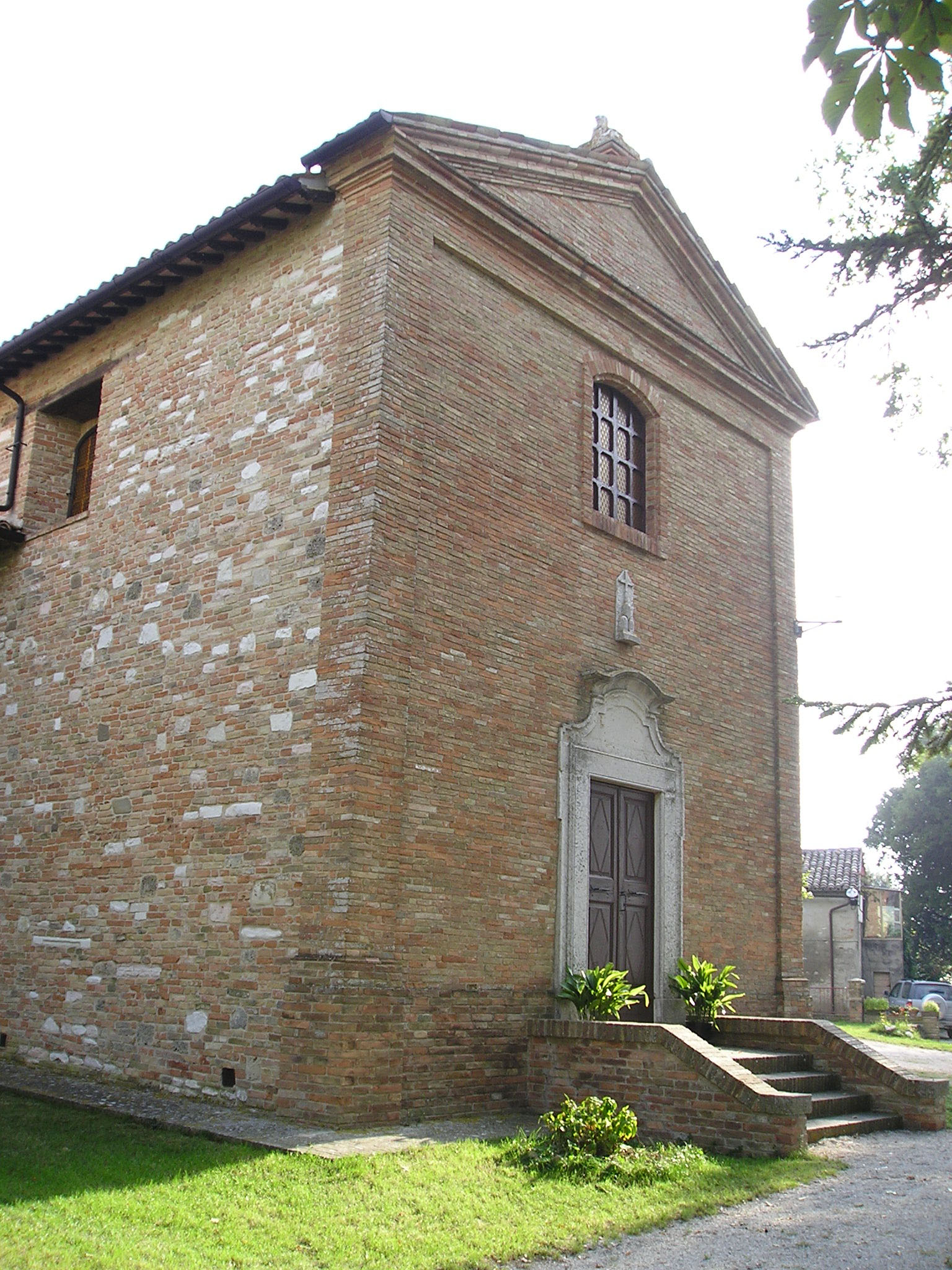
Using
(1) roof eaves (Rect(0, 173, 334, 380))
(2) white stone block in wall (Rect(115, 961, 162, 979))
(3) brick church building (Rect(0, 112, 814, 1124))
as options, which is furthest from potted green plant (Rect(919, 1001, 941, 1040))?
A: (1) roof eaves (Rect(0, 173, 334, 380))

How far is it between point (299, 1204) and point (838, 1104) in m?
5.21

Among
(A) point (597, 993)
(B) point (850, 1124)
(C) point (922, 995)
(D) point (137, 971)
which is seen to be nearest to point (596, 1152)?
(A) point (597, 993)

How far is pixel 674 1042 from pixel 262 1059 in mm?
3065

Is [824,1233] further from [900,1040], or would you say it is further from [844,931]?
[844,931]

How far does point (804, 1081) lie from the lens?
9.45 metres

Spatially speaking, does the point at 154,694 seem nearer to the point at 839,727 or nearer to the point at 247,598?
the point at 247,598

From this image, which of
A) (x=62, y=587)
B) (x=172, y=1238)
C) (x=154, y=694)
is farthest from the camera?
(x=62, y=587)

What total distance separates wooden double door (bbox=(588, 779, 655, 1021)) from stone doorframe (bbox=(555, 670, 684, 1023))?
0.10m

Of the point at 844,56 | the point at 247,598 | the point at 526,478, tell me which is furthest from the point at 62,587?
the point at 844,56

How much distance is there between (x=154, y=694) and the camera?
34.2 ft

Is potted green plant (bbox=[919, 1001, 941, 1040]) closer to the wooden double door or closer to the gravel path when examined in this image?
the wooden double door

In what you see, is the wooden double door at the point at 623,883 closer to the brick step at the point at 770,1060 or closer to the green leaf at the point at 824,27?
the brick step at the point at 770,1060

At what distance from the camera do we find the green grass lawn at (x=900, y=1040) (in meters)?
19.3

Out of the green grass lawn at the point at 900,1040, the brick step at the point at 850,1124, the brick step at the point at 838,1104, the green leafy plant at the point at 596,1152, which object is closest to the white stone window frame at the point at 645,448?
the brick step at the point at 838,1104
